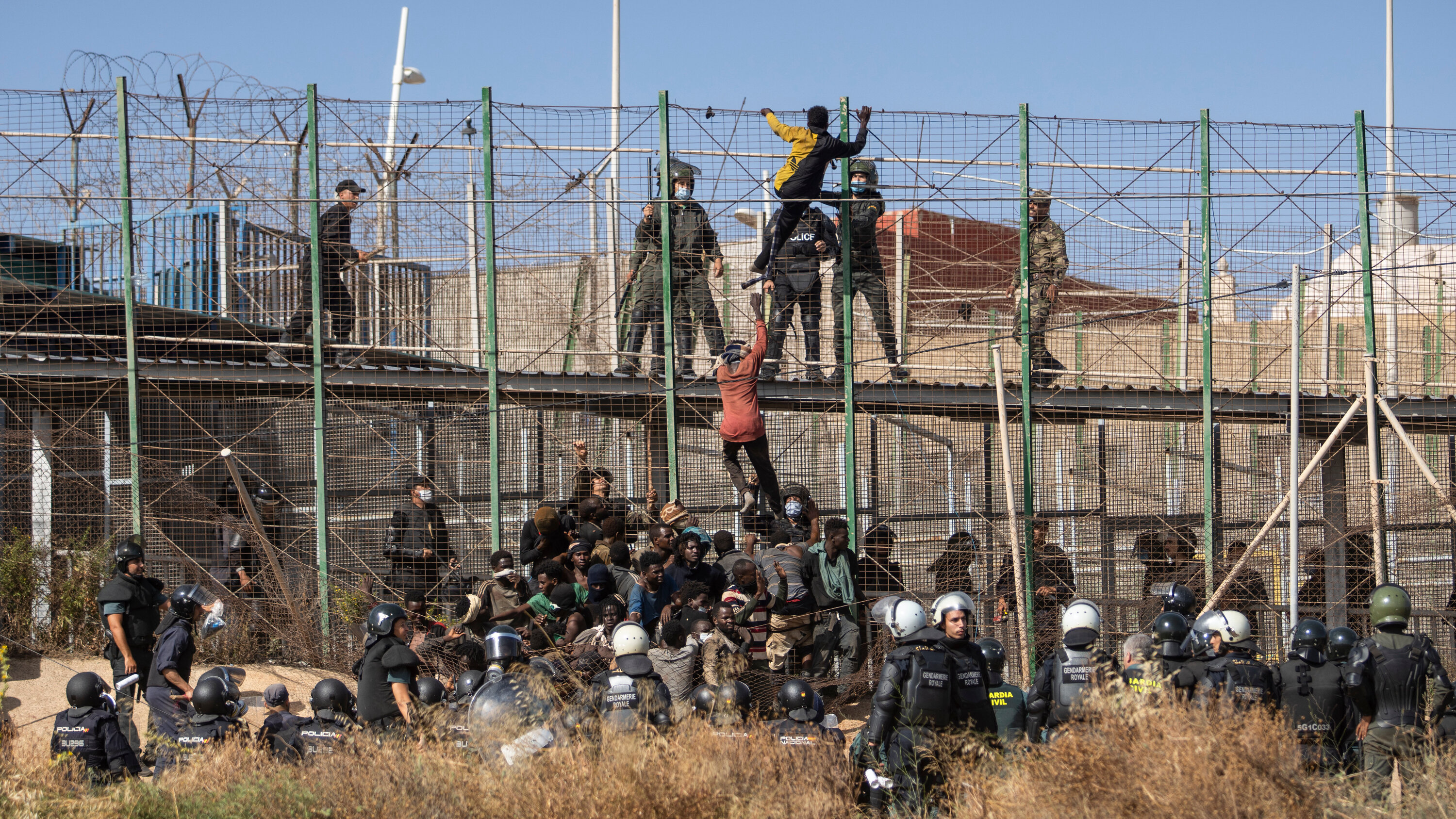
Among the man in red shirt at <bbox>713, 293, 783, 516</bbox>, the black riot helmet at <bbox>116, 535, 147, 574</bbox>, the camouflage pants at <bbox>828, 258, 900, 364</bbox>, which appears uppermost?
the camouflage pants at <bbox>828, 258, 900, 364</bbox>

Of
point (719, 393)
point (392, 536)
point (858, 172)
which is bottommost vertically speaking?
point (392, 536)

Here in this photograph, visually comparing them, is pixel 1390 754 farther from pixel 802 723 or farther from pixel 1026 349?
pixel 1026 349

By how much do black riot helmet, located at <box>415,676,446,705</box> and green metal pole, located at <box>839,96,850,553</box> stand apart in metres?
4.91

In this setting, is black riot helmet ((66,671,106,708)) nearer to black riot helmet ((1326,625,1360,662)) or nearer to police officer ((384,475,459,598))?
police officer ((384,475,459,598))

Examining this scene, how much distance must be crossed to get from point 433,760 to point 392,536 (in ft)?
19.3

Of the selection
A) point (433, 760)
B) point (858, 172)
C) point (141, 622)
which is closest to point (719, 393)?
point (858, 172)

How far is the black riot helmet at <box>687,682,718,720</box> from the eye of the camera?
8922 mm

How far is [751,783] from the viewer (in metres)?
Result: 7.75

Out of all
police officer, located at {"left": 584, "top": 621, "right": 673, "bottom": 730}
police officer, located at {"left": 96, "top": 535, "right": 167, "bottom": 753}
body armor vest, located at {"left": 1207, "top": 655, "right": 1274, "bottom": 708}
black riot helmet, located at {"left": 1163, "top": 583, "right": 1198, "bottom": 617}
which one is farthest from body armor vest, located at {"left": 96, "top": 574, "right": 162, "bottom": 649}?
body armor vest, located at {"left": 1207, "top": 655, "right": 1274, "bottom": 708}

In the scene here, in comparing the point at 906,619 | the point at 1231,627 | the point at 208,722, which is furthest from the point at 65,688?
the point at 1231,627

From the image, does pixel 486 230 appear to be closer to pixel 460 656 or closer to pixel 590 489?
pixel 590 489

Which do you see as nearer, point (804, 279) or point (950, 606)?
point (950, 606)

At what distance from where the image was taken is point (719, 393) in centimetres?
1366

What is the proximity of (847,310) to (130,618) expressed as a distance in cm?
692
